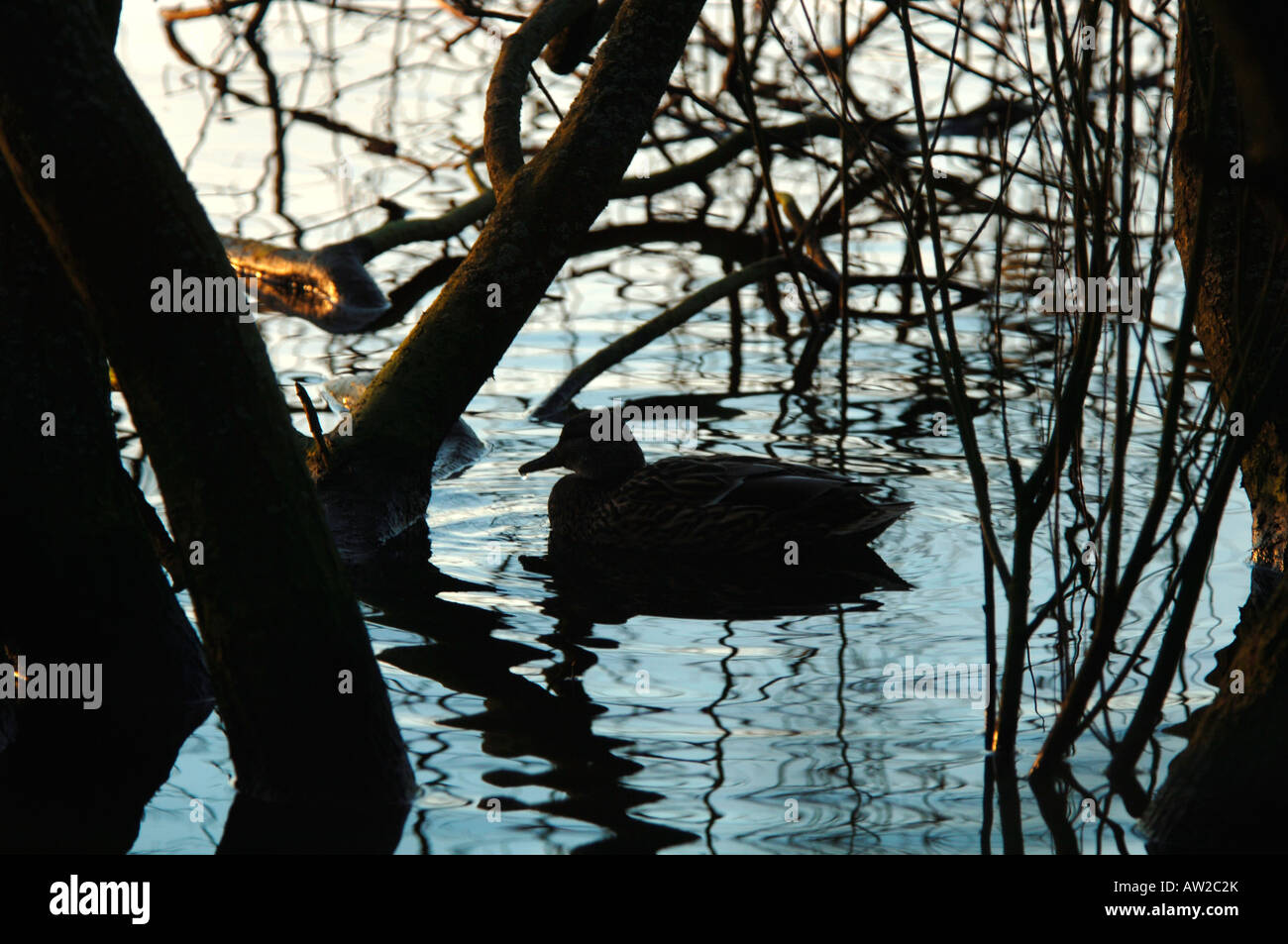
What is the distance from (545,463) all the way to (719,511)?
107 cm

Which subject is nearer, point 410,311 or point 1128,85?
point 1128,85

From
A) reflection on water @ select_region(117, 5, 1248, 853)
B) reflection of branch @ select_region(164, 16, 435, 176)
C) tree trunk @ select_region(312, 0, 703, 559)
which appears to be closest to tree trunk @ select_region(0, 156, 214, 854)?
reflection on water @ select_region(117, 5, 1248, 853)

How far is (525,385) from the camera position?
29.6 feet

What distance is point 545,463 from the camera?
23.2ft

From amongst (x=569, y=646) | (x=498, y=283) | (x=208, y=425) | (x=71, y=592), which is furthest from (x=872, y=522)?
(x=208, y=425)

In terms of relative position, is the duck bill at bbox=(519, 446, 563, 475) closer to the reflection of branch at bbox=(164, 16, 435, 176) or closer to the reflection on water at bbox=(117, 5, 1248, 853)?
the reflection on water at bbox=(117, 5, 1248, 853)

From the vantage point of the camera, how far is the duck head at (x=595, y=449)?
6.90 meters

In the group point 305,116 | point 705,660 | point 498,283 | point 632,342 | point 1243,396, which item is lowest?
point 705,660

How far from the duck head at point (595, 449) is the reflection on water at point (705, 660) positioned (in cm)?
32

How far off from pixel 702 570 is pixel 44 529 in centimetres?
291

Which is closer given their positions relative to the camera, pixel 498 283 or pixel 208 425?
pixel 208 425

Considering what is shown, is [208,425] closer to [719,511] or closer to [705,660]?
[705,660]

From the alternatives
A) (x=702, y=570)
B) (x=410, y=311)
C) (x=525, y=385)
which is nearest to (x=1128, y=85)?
(x=702, y=570)

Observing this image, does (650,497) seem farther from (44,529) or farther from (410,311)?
(410,311)
